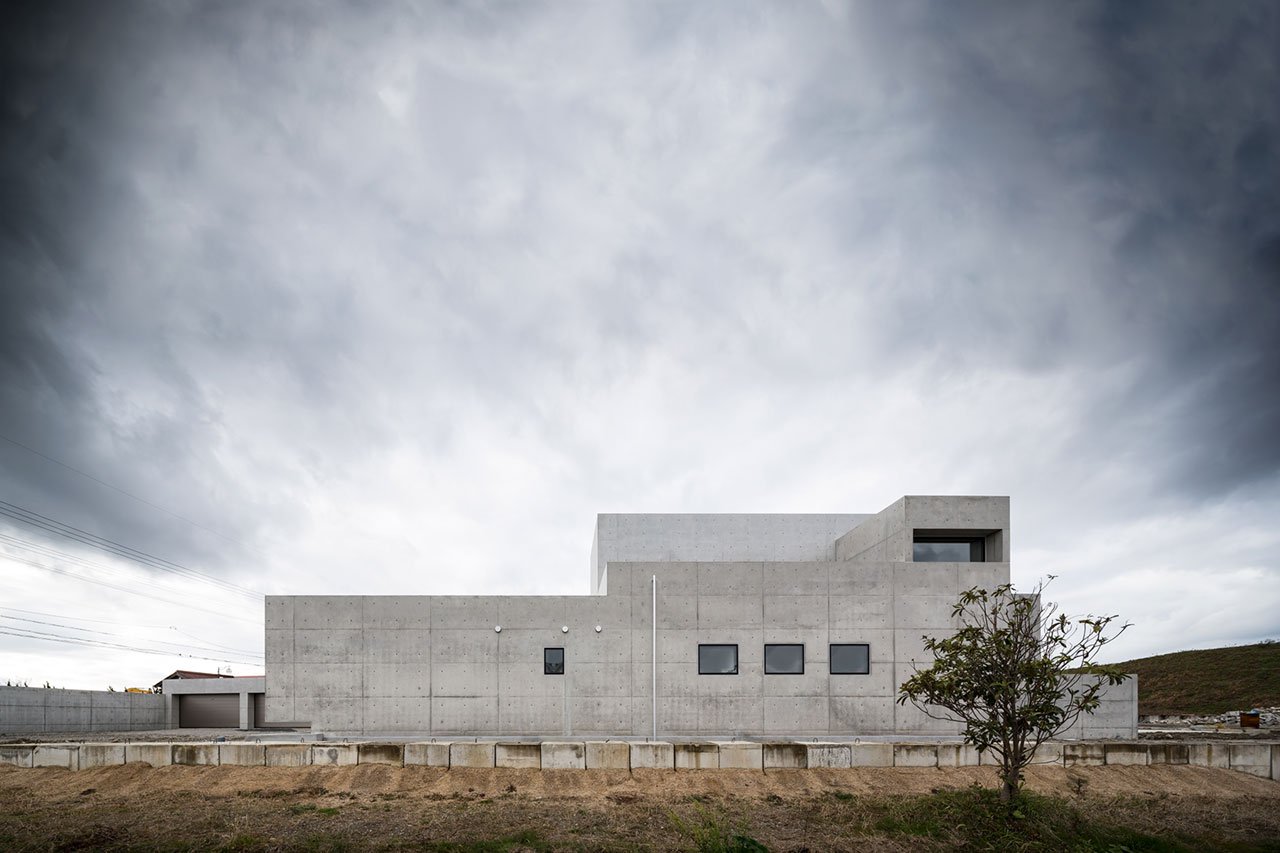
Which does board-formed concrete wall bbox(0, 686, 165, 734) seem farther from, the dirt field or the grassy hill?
the grassy hill

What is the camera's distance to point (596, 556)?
114 ft

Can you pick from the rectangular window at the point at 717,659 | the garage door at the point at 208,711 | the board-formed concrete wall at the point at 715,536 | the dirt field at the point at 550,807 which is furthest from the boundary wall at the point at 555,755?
the garage door at the point at 208,711

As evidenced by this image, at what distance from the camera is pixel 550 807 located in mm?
16391

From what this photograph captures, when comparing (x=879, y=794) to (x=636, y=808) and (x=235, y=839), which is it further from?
(x=235, y=839)

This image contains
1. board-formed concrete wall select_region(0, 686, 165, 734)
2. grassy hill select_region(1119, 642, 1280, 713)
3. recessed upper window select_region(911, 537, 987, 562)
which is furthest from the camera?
grassy hill select_region(1119, 642, 1280, 713)

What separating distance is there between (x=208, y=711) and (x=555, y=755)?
2358cm

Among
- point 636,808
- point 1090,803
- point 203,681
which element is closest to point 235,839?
point 636,808

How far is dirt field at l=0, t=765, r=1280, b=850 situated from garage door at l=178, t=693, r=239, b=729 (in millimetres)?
16378

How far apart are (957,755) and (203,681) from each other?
99.4ft

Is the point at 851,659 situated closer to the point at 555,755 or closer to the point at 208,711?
the point at 555,755

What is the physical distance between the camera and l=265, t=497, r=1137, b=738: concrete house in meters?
23.5

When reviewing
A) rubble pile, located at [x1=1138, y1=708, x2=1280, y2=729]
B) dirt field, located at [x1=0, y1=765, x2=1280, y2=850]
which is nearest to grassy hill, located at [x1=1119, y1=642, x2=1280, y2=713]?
rubble pile, located at [x1=1138, y1=708, x2=1280, y2=729]

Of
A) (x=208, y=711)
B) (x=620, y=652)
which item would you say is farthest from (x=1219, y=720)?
(x=208, y=711)

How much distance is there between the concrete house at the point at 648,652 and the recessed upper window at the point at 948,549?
4.28ft
